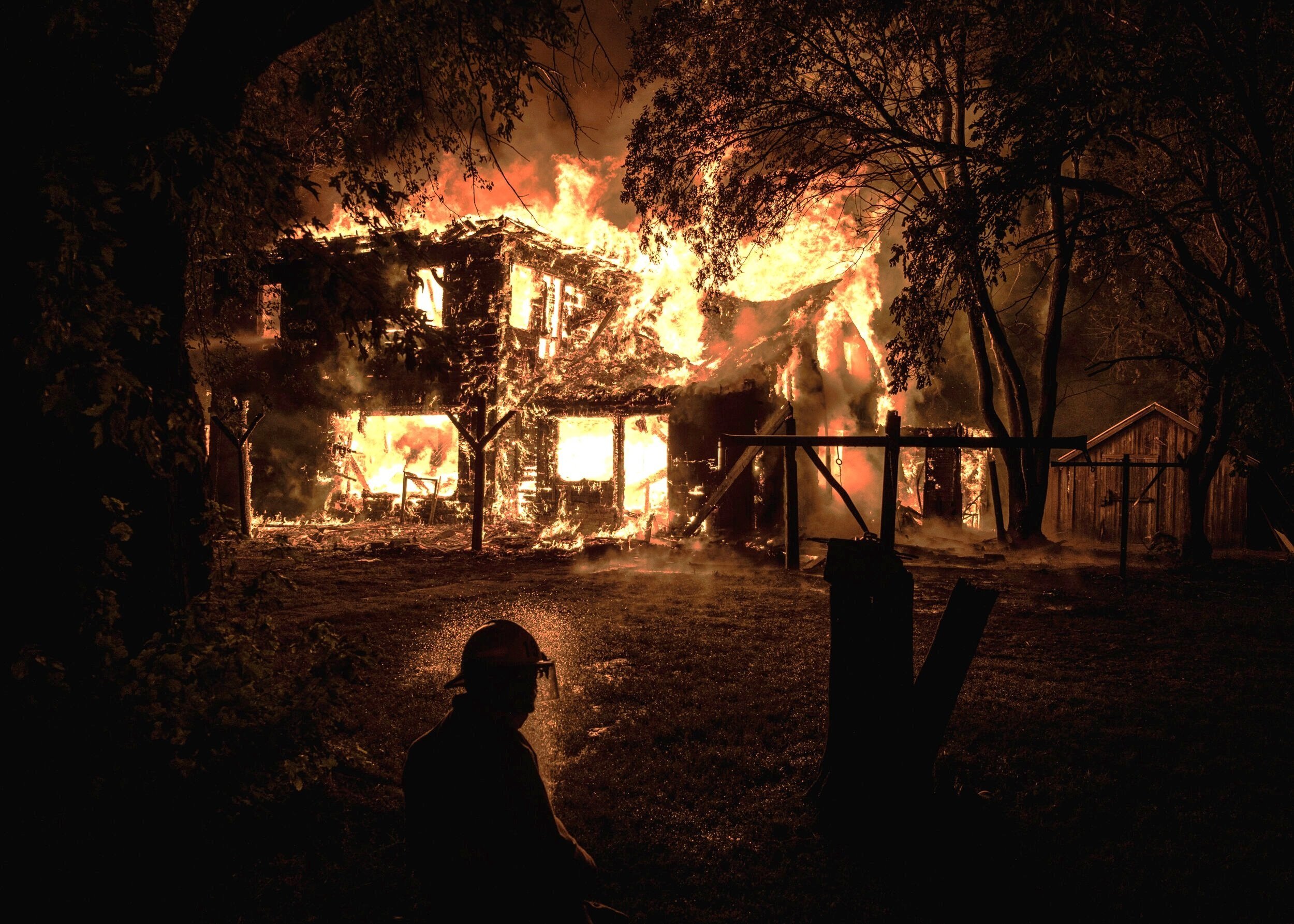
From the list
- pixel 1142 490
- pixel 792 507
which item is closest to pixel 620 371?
pixel 792 507

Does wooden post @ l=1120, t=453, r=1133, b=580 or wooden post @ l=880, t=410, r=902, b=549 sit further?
wooden post @ l=1120, t=453, r=1133, b=580

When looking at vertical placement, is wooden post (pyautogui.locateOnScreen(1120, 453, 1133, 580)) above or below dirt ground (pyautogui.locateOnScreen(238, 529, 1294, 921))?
above

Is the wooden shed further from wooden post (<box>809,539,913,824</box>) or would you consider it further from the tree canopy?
wooden post (<box>809,539,913,824</box>)

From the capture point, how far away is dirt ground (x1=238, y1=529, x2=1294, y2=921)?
13.0 ft

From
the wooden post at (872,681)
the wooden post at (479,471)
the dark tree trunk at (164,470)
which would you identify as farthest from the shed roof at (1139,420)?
the dark tree trunk at (164,470)

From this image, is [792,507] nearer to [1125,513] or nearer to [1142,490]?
[1125,513]

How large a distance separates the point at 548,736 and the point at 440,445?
20.8m

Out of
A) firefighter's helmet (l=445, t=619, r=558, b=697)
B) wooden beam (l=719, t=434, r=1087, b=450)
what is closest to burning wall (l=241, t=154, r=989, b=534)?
wooden beam (l=719, t=434, r=1087, b=450)

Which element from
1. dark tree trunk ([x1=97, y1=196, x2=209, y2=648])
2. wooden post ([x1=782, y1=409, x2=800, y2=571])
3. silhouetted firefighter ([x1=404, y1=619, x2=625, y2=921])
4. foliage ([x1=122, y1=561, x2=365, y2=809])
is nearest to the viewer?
silhouetted firefighter ([x1=404, y1=619, x2=625, y2=921])

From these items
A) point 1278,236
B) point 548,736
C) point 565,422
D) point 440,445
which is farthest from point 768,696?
point 440,445

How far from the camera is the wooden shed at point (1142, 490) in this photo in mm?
21859

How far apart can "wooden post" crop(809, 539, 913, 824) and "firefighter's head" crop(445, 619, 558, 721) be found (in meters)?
2.53

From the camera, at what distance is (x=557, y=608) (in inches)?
423

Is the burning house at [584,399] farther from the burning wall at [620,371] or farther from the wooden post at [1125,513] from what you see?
the wooden post at [1125,513]
